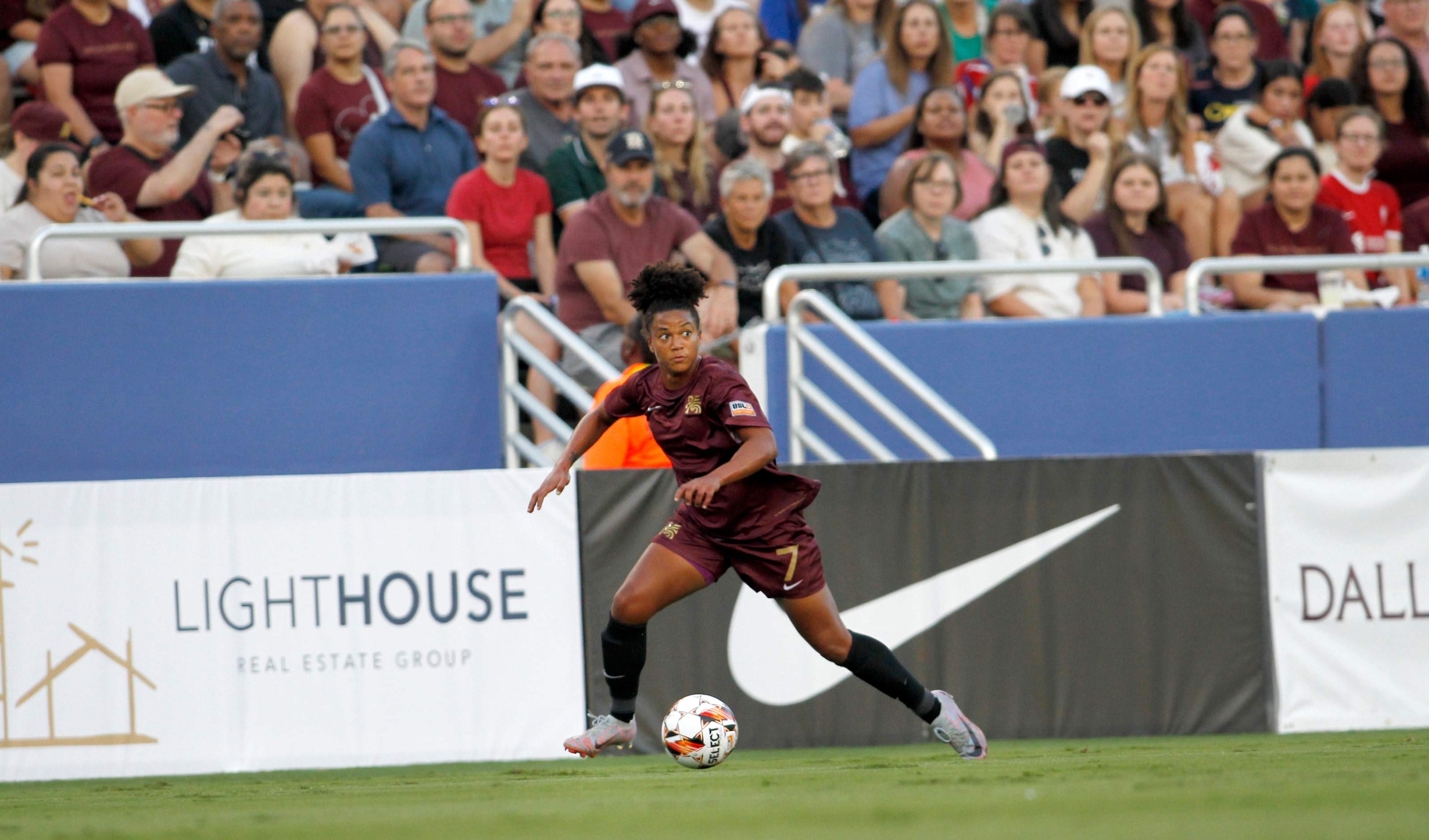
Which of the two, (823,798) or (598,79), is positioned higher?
(598,79)

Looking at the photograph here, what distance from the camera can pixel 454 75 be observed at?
12.1 meters

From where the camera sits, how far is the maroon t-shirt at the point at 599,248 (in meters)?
10.6

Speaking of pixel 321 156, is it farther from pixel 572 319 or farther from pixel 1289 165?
pixel 1289 165

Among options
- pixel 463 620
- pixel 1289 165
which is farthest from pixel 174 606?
pixel 1289 165

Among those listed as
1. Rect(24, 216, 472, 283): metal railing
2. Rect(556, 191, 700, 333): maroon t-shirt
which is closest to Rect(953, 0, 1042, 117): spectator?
Rect(556, 191, 700, 333): maroon t-shirt

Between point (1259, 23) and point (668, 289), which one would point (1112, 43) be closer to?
point (1259, 23)

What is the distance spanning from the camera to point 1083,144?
41.5 feet

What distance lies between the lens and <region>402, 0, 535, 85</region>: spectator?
12812 mm

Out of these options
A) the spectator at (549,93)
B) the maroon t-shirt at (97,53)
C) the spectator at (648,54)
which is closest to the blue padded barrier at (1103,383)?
the spectator at (549,93)

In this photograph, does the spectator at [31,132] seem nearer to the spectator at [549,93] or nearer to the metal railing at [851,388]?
the spectator at [549,93]

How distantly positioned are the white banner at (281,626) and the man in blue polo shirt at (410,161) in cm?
224

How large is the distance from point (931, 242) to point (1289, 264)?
2.25 meters

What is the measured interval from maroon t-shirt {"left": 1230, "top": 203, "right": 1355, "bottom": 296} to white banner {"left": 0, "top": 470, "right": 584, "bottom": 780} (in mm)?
5765

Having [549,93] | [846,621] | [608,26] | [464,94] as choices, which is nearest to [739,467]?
[846,621]
